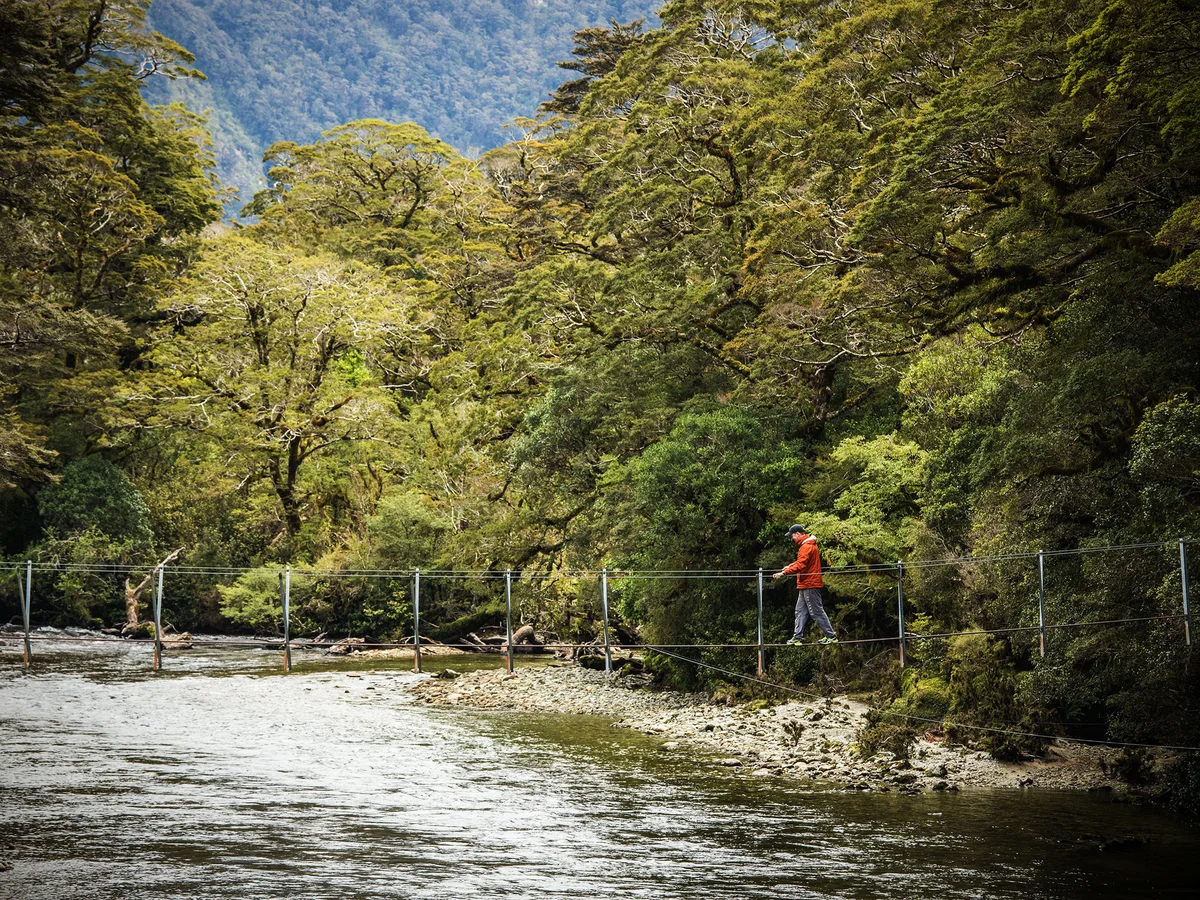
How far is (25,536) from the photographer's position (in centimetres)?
3675

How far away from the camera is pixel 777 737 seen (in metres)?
16.0

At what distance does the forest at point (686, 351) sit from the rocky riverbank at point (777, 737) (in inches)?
23.5

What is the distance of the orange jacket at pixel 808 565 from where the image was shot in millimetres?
15930

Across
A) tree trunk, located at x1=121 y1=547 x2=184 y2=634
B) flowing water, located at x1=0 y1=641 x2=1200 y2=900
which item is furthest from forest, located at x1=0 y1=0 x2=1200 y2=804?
flowing water, located at x1=0 y1=641 x2=1200 y2=900

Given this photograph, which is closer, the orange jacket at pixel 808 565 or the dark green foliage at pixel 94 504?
the orange jacket at pixel 808 565

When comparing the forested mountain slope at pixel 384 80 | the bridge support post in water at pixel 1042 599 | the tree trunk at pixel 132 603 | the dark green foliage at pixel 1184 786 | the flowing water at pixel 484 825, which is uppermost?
the forested mountain slope at pixel 384 80

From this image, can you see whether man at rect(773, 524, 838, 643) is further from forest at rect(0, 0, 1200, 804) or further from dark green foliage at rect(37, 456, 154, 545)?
dark green foliage at rect(37, 456, 154, 545)

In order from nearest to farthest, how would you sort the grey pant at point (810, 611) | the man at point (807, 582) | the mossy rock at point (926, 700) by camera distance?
the mossy rock at point (926, 700)
the man at point (807, 582)
the grey pant at point (810, 611)

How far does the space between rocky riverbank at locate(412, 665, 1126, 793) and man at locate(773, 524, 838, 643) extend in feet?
4.42

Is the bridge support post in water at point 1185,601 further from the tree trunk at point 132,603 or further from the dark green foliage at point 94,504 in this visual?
the dark green foliage at point 94,504

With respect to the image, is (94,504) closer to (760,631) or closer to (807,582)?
(760,631)

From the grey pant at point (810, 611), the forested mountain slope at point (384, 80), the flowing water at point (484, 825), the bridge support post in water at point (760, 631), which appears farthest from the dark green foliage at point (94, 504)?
the forested mountain slope at point (384, 80)

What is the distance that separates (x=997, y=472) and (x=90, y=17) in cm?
3467

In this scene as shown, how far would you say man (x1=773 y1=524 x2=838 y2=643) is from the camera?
15.9 meters
